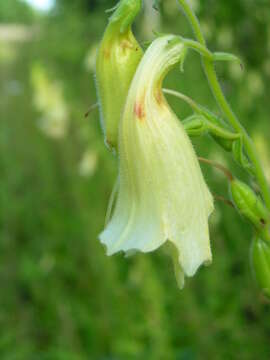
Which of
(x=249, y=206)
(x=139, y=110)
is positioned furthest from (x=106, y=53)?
(x=249, y=206)

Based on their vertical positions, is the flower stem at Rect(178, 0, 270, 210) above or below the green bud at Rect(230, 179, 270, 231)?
above

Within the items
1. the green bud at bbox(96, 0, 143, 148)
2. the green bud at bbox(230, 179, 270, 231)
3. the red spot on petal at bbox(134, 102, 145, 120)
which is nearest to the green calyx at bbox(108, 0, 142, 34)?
the green bud at bbox(96, 0, 143, 148)

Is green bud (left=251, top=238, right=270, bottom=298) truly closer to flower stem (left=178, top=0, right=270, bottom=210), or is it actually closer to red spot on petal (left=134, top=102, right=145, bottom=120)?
flower stem (left=178, top=0, right=270, bottom=210)

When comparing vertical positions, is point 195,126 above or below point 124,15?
below

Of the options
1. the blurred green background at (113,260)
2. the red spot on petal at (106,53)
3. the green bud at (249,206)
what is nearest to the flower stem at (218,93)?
the green bud at (249,206)

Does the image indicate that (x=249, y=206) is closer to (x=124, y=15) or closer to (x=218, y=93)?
(x=218, y=93)

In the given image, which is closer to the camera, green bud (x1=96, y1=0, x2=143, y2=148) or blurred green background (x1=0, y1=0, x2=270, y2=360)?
green bud (x1=96, y1=0, x2=143, y2=148)
